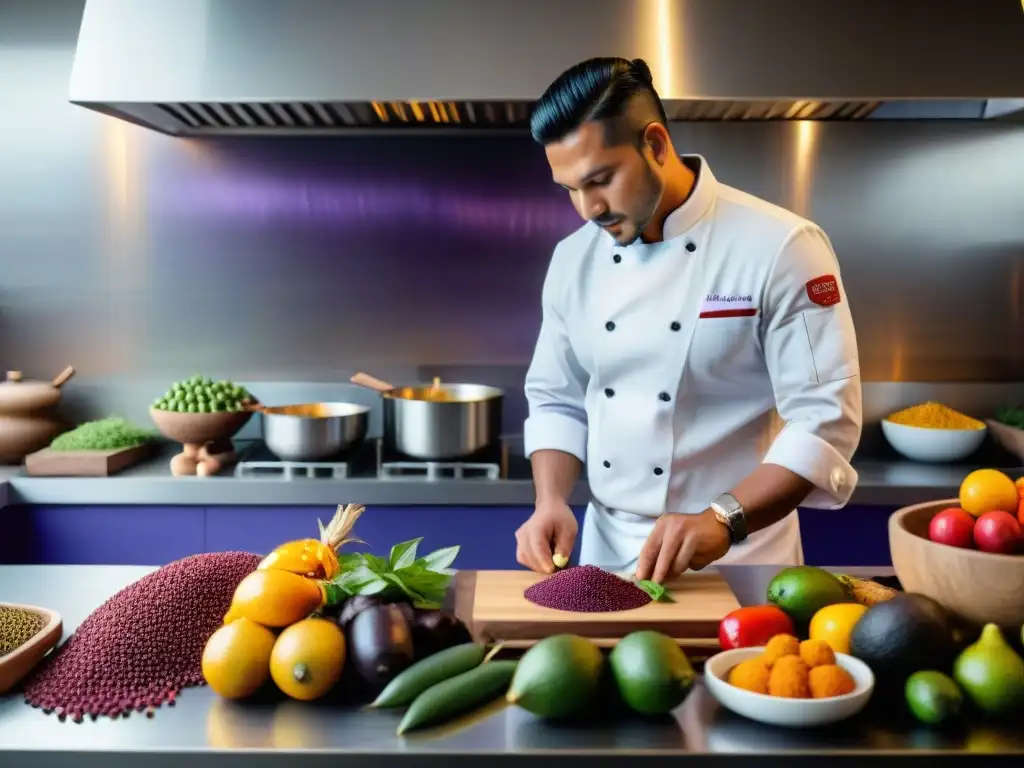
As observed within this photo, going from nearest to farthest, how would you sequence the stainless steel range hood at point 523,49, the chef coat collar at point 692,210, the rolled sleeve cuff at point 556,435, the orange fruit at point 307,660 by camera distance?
the orange fruit at point 307,660, the chef coat collar at point 692,210, the rolled sleeve cuff at point 556,435, the stainless steel range hood at point 523,49

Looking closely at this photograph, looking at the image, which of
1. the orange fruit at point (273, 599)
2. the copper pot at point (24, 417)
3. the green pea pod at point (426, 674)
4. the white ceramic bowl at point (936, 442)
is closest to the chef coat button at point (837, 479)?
the green pea pod at point (426, 674)

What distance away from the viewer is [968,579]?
1188 mm

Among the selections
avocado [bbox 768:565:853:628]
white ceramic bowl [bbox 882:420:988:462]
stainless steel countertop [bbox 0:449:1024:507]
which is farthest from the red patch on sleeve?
white ceramic bowl [bbox 882:420:988:462]

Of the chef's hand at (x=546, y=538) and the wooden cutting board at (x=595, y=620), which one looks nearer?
the wooden cutting board at (x=595, y=620)

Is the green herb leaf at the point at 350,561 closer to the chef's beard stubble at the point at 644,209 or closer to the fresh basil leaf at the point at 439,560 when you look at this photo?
the fresh basil leaf at the point at 439,560

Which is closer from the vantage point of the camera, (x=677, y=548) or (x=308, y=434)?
(x=677, y=548)

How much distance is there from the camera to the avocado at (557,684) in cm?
108

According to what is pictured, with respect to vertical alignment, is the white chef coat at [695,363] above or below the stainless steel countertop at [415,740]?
above

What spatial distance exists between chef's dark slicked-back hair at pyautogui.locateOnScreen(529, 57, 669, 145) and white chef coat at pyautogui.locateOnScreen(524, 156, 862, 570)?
33 cm

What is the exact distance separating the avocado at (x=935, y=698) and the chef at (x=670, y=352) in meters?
0.51

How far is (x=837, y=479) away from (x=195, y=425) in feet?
6.22

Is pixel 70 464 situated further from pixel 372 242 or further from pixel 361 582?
pixel 361 582

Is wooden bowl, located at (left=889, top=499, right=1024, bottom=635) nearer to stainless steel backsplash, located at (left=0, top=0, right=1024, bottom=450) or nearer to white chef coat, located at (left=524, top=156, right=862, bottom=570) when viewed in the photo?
white chef coat, located at (left=524, top=156, right=862, bottom=570)

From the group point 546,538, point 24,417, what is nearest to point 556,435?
point 546,538
